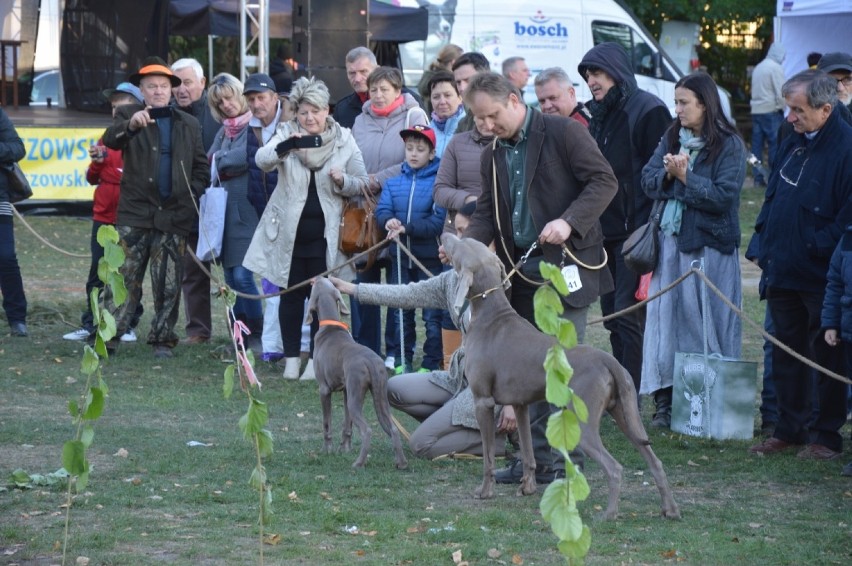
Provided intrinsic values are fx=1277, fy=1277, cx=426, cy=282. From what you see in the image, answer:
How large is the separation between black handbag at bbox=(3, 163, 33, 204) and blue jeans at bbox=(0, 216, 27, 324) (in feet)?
0.68

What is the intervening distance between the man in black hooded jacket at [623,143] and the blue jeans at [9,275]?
5542 mm

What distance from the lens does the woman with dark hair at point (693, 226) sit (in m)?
7.64

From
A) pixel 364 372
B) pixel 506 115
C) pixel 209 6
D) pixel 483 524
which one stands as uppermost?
pixel 209 6

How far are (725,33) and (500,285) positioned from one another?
30.2 m

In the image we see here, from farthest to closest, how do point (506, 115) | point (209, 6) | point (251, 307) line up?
point (209, 6), point (251, 307), point (506, 115)

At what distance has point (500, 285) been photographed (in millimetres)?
6215

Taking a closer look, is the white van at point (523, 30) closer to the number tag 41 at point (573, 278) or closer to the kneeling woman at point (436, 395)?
the kneeling woman at point (436, 395)

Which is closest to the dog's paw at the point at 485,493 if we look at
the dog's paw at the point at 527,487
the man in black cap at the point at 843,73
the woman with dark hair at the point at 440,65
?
the dog's paw at the point at 527,487

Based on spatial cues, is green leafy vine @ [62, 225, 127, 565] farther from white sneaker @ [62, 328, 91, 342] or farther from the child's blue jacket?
white sneaker @ [62, 328, 91, 342]

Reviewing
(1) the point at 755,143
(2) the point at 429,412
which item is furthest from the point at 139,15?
(2) the point at 429,412

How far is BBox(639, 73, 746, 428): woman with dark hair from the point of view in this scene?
25.1 feet

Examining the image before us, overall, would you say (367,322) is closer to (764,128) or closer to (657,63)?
(657,63)

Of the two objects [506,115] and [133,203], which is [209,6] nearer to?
[133,203]

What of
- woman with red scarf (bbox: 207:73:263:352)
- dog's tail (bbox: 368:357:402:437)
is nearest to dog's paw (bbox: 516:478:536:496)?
dog's tail (bbox: 368:357:402:437)
